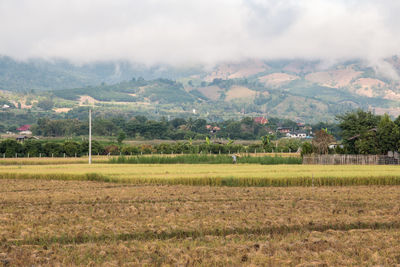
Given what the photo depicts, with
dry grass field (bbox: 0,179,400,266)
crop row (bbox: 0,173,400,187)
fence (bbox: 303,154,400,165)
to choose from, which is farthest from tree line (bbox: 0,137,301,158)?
dry grass field (bbox: 0,179,400,266)

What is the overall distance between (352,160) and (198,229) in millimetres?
40529

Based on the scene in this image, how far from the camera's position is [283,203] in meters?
21.5

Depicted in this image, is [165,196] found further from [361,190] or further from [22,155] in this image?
[22,155]

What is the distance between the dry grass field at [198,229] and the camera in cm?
1221

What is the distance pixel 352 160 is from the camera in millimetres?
52438

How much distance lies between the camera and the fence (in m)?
51.6

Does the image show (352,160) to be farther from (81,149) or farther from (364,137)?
(81,149)

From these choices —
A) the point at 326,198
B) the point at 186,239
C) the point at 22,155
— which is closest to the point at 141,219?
the point at 186,239

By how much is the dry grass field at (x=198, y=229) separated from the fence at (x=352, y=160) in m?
28.0

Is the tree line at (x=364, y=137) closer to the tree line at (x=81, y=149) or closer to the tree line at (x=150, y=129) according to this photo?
the tree line at (x=81, y=149)

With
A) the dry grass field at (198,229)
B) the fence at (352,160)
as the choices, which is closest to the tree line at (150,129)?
the fence at (352,160)

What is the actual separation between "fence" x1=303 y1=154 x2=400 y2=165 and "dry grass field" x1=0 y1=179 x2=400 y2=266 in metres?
28.0

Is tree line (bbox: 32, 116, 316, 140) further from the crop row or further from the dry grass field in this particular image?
the dry grass field

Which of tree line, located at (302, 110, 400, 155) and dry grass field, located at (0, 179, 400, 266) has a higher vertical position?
tree line, located at (302, 110, 400, 155)
